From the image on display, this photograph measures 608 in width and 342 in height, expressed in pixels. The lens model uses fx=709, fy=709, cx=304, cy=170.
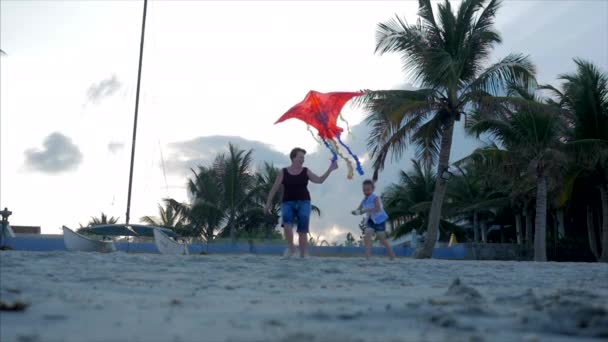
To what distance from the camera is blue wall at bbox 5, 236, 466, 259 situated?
24.6m

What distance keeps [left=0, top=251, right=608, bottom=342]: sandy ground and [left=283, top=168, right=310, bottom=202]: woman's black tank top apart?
2.63 metres

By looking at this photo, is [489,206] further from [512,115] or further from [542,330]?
[542,330]

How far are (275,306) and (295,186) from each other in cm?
501

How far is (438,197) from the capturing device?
1914 cm

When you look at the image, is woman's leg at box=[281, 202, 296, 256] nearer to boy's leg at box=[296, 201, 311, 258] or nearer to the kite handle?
boy's leg at box=[296, 201, 311, 258]

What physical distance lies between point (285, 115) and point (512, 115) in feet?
36.7

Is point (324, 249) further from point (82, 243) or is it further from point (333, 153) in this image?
point (333, 153)

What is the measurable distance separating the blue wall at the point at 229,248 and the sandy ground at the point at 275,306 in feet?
60.0

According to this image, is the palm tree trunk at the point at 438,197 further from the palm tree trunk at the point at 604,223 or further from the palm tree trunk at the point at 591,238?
the palm tree trunk at the point at 591,238

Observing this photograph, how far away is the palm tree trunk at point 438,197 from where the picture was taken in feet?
62.4

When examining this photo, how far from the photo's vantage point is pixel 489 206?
30.5m

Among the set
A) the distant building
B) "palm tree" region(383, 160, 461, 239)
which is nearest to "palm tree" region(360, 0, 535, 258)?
"palm tree" region(383, 160, 461, 239)

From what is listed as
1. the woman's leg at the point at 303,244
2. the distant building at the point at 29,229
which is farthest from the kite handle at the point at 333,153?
the distant building at the point at 29,229

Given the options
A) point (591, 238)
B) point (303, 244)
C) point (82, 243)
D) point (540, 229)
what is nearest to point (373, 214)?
point (303, 244)
